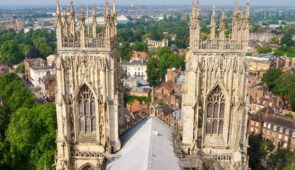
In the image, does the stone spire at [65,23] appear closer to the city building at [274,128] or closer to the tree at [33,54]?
the city building at [274,128]

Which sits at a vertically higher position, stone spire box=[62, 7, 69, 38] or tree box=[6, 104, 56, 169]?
stone spire box=[62, 7, 69, 38]

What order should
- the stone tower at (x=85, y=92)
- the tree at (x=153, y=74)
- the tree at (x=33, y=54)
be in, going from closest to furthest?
the stone tower at (x=85, y=92), the tree at (x=153, y=74), the tree at (x=33, y=54)

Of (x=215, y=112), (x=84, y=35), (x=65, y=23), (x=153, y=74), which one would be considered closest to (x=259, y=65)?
(x=153, y=74)

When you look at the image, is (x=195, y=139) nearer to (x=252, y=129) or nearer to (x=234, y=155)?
(x=234, y=155)

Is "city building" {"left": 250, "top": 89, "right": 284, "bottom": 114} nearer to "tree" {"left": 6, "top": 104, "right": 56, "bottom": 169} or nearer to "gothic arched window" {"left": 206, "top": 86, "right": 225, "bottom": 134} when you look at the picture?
"gothic arched window" {"left": 206, "top": 86, "right": 225, "bottom": 134}

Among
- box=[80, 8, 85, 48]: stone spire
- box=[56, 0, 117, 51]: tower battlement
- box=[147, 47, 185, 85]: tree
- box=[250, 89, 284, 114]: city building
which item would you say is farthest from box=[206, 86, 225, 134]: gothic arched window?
box=[147, 47, 185, 85]: tree

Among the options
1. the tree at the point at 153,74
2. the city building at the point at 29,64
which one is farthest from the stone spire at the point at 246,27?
the city building at the point at 29,64

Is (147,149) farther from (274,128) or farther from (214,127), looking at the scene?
(274,128)
